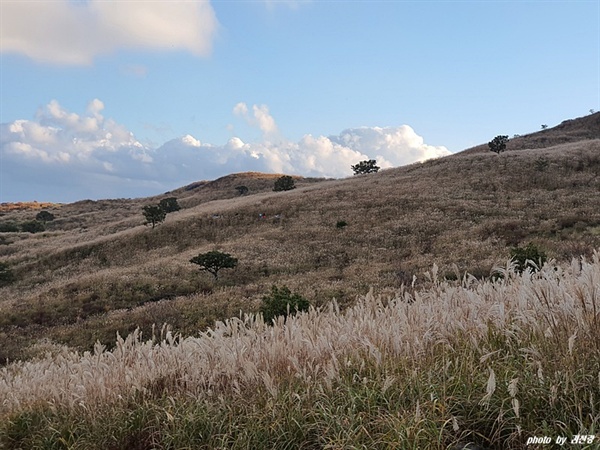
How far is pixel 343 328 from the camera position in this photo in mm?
4477

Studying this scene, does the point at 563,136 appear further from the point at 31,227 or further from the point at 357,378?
the point at 31,227

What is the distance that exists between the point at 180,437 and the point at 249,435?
Result: 54 centimetres

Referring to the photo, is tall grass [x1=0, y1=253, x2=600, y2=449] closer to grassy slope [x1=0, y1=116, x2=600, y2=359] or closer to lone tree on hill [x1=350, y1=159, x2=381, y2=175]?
grassy slope [x1=0, y1=116, x2=600, y2=359]

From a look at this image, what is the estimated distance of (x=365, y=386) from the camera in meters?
2.95

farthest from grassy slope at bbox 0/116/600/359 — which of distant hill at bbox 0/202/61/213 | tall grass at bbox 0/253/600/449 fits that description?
distant hill at bbox 0/202/61/213

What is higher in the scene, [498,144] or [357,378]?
[498,144]

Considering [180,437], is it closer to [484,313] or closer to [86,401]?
[86,401]

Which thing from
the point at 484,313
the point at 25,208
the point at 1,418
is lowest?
the point at 1,418

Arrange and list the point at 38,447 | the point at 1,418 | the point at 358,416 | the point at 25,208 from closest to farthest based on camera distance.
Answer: the point at 358,416 → the point at 38,447 → the point at 1,418 → the point at 25,208

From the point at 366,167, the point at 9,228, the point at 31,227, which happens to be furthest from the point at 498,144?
Answer: the point at 9,228

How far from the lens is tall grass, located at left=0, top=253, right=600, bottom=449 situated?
8.11ft

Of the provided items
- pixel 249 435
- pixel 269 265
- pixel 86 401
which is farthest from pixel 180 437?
pixel 269 265

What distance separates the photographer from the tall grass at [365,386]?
2.47 metres

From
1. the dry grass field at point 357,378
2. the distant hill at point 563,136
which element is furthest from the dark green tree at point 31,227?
the distant hill at point 563,136
